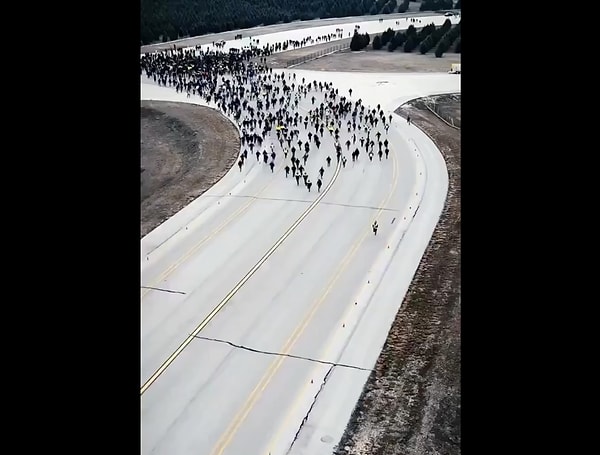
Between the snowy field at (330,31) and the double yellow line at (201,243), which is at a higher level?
the snowy field at (330,31)

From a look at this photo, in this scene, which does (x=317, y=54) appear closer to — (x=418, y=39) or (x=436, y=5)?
(x=418, y=39)

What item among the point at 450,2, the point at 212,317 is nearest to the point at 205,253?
the point at 212,317

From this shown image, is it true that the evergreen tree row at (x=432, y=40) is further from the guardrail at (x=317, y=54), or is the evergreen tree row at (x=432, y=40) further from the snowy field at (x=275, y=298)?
the snowy field at (x=275, y=298)

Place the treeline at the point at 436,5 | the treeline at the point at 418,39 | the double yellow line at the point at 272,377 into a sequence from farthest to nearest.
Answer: the treeline at the point at 436,5, the treeline at the point at 418,39, the double yellow line at the point at 272,377

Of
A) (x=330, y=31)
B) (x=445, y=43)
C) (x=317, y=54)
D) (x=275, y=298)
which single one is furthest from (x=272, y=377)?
(x=330, y=31)

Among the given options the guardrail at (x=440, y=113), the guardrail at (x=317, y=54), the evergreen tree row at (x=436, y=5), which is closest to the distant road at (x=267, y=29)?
the evergreen tree row at (x=436, y=5)
